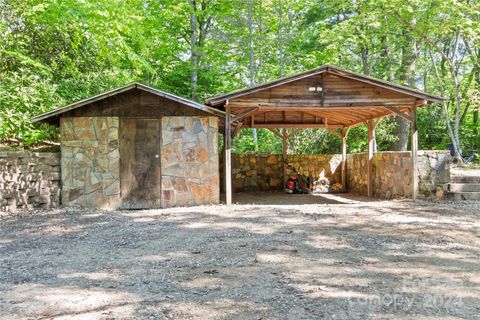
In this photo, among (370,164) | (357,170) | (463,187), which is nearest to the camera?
(463,187)

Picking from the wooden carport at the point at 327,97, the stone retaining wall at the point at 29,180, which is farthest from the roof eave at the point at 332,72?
the stone retaining wall at the point at 29,180

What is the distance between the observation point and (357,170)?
46.0 ft

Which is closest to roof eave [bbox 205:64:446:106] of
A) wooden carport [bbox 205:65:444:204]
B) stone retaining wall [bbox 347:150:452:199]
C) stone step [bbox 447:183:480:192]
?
wooden carport [bbox 205:65:444:204]

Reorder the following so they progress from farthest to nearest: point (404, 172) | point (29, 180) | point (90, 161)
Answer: point (404, 172), point (90, 161), point (29, 180)

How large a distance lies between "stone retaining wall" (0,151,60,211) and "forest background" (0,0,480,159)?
140cm

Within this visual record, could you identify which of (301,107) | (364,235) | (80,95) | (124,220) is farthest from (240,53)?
(364,235)

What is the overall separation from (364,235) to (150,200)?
17.8ft

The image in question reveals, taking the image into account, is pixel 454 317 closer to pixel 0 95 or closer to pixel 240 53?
pixel 0 95

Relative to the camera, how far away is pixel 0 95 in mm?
10000

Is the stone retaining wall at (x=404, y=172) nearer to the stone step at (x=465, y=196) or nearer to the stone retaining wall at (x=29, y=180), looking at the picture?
the stone step at (x=465, y=196)

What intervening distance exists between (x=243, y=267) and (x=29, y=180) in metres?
6.51

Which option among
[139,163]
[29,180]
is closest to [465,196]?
[139,163]

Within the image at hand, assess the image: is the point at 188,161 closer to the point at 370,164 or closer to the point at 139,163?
the point at 139,163

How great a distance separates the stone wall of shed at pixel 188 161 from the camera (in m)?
9.70
